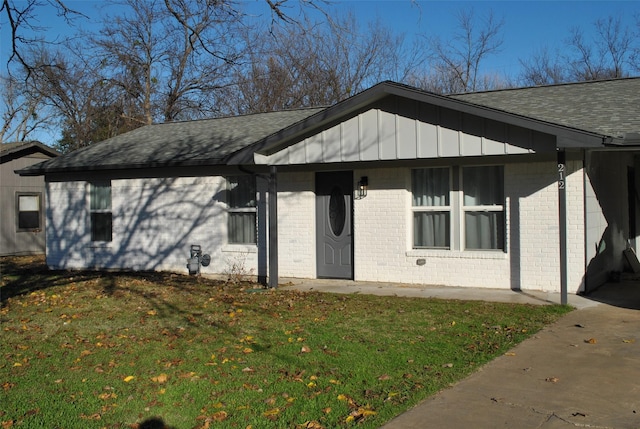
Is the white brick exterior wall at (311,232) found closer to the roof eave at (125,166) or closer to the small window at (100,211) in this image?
the small window at (100,211)

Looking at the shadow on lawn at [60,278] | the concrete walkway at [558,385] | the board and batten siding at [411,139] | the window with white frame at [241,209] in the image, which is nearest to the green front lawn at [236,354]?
the concrete walkway at [558,385]

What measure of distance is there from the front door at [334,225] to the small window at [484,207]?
2.42m

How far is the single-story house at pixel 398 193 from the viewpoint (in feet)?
34.9

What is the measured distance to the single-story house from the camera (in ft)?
34.9

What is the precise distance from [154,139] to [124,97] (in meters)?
17.8

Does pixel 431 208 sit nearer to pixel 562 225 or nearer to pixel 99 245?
pixel 562 225

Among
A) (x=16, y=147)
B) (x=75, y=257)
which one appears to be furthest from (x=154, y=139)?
(x=16, y=147)

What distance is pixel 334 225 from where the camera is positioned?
13.3 m

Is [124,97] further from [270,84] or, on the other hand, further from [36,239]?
[36,239]

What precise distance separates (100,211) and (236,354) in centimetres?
1037

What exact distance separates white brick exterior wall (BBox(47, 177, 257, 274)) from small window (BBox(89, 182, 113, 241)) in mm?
160

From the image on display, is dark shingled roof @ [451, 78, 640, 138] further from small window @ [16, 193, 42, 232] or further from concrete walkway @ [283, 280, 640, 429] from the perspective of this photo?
small window @ [16, 193, 42, 232]

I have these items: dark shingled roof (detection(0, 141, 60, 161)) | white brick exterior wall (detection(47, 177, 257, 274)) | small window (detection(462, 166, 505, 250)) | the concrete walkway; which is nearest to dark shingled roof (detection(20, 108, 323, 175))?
white brick exterior wall (detection(47, 177, 257, 274))

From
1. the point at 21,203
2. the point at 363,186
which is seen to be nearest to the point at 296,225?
the point at 363,186
